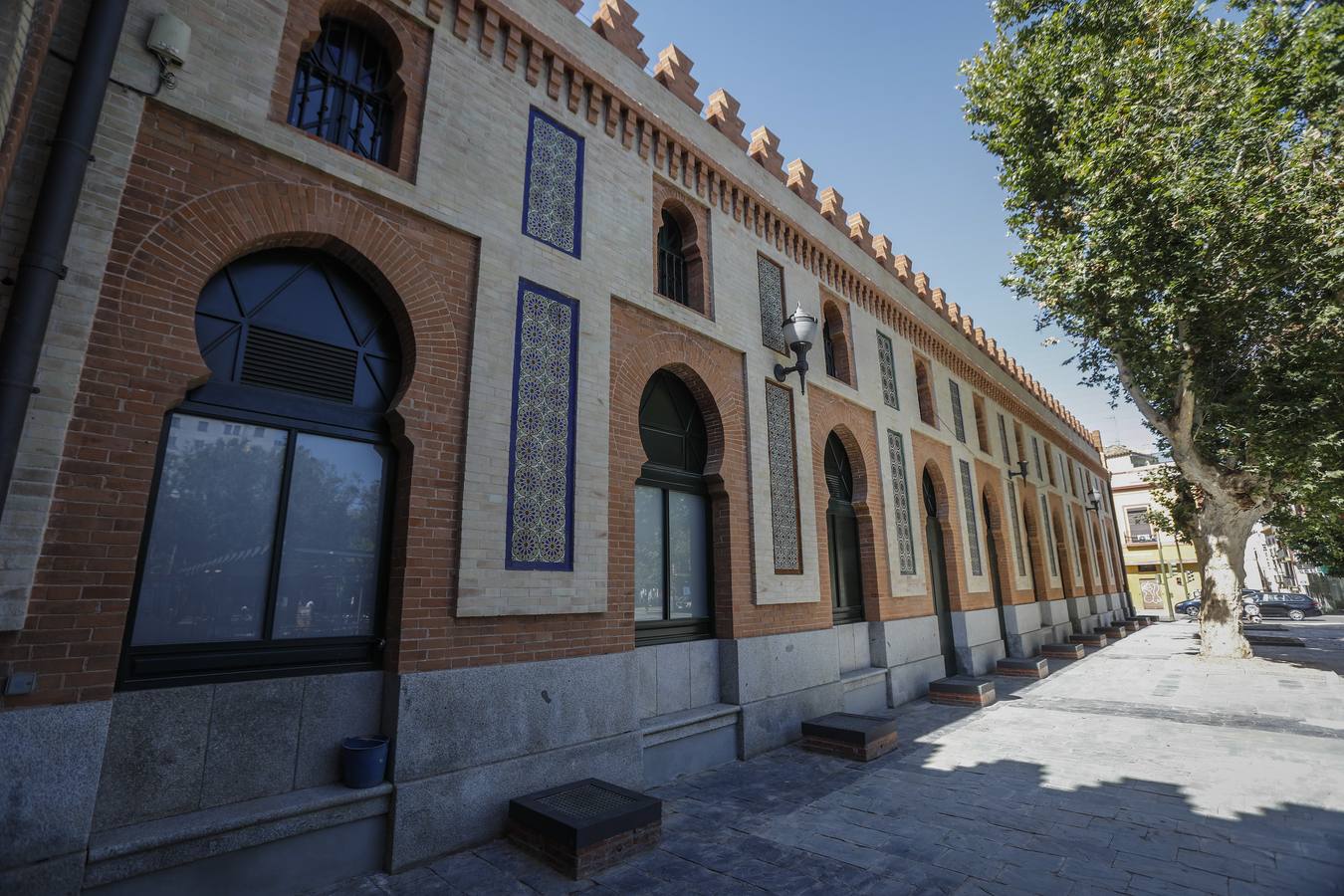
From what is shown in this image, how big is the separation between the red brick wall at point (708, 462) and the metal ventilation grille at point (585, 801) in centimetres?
137

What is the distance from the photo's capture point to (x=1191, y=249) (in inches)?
407

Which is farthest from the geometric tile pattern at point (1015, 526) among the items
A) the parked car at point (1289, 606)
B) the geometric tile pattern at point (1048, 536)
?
the parked car at point (1289, 606)

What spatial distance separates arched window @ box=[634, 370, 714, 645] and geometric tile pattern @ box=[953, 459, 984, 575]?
864 cm

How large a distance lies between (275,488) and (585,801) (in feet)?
10.7

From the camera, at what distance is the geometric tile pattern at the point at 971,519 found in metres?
13.4

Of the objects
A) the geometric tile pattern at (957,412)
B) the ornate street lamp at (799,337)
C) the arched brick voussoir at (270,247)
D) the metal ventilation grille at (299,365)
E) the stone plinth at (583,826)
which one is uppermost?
the geometric tile pattern at (957,412)

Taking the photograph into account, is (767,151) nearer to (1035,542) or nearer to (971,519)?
(971,519)

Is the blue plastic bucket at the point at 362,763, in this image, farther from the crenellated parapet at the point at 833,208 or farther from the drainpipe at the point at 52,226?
the crenellated parapet at the point at 833,208

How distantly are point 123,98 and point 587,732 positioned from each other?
5.66 m

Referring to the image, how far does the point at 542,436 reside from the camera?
17.9ft

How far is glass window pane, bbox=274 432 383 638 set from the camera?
4238 millimetres

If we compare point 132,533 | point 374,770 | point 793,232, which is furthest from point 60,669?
point 793,232

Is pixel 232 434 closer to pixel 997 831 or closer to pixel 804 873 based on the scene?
pixel 804 873

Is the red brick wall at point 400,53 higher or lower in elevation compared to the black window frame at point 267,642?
higher
